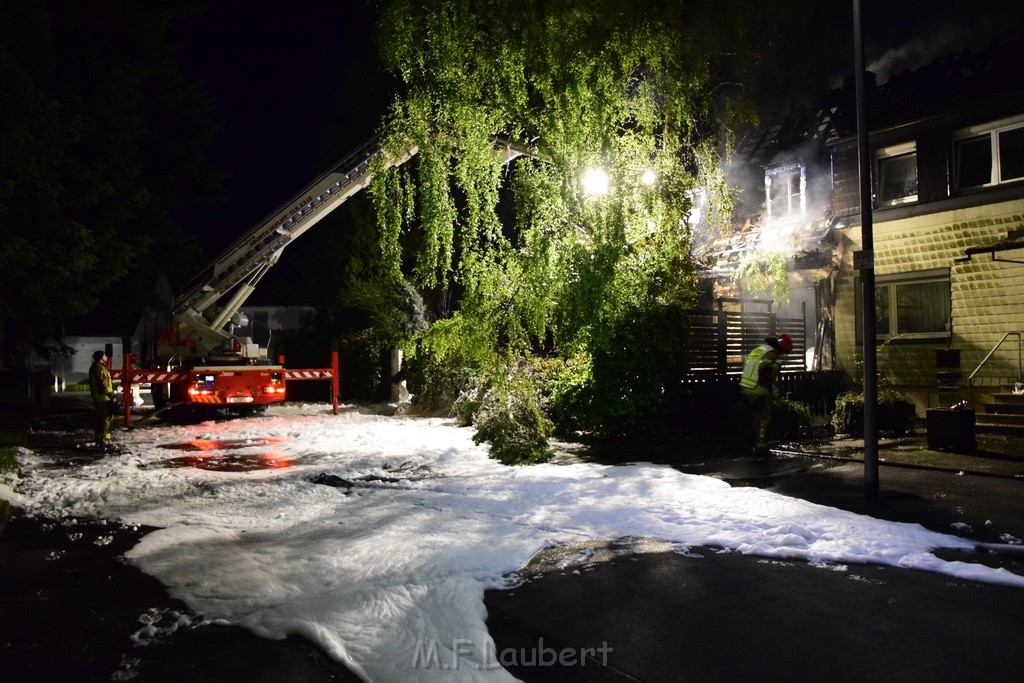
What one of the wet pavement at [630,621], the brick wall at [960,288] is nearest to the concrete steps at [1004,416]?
the brick wall at [960,288]

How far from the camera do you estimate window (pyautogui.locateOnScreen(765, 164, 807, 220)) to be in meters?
18.8

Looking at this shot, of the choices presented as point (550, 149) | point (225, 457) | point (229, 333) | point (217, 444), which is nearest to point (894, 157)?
point (550, 149)

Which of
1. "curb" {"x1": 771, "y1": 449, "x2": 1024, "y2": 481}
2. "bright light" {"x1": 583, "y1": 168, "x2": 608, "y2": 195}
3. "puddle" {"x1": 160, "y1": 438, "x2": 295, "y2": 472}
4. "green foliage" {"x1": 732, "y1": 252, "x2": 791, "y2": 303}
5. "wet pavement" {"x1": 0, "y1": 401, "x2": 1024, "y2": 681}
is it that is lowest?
"wet pavement" {"x1": 0, "y1": 401, "x2": 1024, "y2": 681}

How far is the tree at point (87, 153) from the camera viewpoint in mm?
17312

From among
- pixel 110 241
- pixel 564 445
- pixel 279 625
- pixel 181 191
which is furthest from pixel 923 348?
pixel 181 191

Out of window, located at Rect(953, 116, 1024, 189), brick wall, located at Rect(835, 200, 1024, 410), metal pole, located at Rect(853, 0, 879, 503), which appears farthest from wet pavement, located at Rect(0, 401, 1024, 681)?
window, located at Rect(953, 116, 1024, 189)

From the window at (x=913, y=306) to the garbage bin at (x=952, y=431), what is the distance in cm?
463

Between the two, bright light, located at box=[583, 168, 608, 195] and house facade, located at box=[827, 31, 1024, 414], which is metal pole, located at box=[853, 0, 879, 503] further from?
house facade, located at box=[827, 31, 1024, 414]

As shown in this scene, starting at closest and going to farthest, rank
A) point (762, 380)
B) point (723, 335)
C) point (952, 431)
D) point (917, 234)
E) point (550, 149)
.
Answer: point (550, 149), point (952, 431), point (762, 380), point (723, 335), point (917, 234)

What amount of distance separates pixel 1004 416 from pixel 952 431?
9.46ft

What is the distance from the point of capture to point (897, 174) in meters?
16.2

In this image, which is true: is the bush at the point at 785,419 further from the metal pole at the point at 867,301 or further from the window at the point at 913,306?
the metal pole at the point at 867,301

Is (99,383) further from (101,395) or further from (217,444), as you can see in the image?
(217,444)

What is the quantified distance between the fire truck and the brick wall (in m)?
11.6
